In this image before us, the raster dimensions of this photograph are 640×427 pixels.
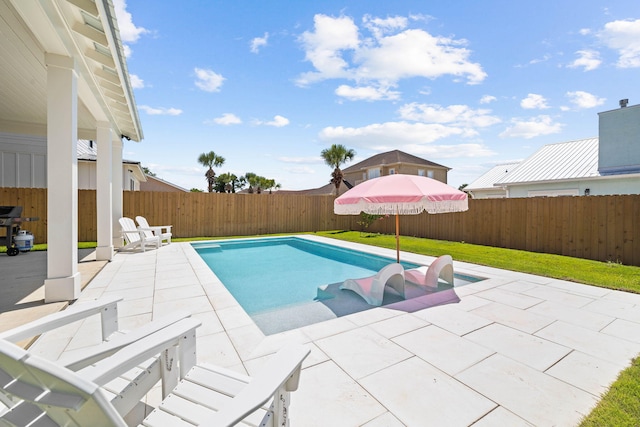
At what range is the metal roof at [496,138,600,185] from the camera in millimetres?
13930

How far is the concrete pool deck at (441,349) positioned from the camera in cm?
210

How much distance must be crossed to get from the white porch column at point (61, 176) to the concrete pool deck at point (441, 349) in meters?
0.51

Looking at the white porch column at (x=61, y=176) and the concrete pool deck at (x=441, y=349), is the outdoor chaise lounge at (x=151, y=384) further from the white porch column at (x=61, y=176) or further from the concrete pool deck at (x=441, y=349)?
the white porch column at (x=61, y=176)

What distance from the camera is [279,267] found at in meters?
8.25

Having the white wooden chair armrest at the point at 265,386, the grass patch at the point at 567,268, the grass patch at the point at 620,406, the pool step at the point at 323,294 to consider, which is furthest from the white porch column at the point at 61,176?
the grass patch at the point at 567,268

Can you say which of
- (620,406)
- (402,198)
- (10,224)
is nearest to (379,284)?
(402,198)

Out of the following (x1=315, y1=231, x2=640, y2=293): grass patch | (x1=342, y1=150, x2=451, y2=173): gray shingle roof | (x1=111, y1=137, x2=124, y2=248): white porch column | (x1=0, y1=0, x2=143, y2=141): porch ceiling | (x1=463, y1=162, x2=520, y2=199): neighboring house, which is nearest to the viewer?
(x1=0, y1=0, x2=143, y2=141): porch ceiling

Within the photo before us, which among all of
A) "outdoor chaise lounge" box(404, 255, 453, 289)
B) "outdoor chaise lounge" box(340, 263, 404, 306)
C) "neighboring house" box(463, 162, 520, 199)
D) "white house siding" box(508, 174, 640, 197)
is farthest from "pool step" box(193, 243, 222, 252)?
"neighboring house" box(463, 162, 520, 199)

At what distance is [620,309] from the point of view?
4098 millimetres

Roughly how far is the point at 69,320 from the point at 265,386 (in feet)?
5.32

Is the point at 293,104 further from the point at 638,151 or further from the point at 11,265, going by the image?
the point at 638,151

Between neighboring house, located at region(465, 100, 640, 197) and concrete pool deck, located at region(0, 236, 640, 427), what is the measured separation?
36.2ft

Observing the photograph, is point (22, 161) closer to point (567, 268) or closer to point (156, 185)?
point (567, 268)

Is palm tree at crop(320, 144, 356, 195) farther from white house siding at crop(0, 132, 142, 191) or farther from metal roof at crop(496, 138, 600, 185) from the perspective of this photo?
white house siding at crop(0, 132, 142, 191)
